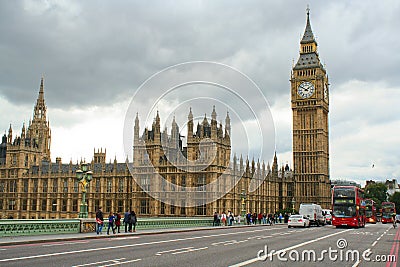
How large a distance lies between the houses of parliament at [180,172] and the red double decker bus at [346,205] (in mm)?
13360

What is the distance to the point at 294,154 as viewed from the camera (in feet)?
343

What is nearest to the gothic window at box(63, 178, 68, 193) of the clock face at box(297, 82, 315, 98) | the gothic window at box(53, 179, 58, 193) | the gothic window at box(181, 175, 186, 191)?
the gothic window at box(53, 179, 58, 193)

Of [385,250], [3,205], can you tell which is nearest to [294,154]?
[3,205]

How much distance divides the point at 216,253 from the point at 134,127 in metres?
60.5

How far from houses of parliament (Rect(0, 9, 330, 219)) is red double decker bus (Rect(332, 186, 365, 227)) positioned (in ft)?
43.8

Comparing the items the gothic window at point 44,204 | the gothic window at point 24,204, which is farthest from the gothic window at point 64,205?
the gothic window at point 24,204

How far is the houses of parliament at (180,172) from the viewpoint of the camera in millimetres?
70375

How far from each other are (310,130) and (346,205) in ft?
212

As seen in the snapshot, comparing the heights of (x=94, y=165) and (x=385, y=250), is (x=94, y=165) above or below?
above

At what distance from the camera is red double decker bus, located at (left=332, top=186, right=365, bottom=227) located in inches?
1644

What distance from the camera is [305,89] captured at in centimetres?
10669

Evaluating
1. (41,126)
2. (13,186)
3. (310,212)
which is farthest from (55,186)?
(310,212)

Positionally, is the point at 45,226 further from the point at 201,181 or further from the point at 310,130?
the point at 310,130

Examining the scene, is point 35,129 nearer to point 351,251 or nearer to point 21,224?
point 21,224
